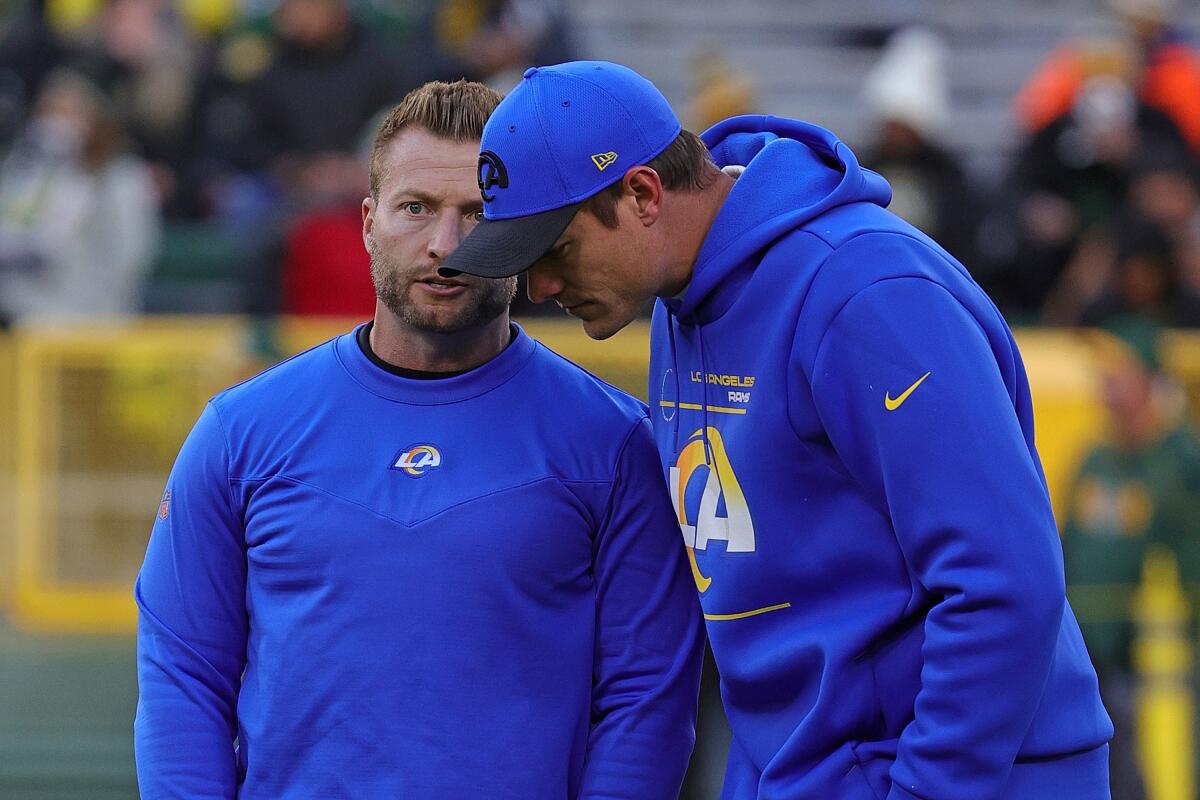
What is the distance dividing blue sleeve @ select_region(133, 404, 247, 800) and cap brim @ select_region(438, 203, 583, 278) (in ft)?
1.88

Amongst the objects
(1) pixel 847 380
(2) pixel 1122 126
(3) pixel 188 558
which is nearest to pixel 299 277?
(2) pixel 1122 126

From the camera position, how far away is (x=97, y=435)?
8570 millimetres

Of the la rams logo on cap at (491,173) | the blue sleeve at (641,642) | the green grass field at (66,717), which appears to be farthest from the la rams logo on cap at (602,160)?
the green grass field at (66,717)

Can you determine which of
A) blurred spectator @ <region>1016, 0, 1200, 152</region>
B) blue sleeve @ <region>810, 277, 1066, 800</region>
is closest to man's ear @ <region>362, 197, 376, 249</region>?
blue sleeve @ <region>810, 277, 1066, 800</region>

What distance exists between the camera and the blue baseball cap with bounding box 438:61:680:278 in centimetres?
263

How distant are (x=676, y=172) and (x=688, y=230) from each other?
9 centimetres

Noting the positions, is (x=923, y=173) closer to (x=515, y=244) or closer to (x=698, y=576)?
(x=698, y=576)

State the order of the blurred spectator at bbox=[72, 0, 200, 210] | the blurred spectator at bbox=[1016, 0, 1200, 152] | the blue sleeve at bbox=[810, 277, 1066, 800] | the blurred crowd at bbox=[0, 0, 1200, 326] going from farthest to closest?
the blurred spectator at bbox=[72, 0, 200, 210]
the blurred spectator at bbox=[1016, 0, 1200, 152]
the blurred crowd at bbox=[0, 0, 1200, 326]
the blue sleeve at bbox=[810, 277, 1066, 800]

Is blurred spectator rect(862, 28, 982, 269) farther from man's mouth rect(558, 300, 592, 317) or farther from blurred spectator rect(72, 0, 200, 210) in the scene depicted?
man's mouth rect(558, 300, 592, 317)

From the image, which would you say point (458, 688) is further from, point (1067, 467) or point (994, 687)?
point (1067, 467)

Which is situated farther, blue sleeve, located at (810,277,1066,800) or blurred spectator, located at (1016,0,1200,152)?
blurred spectator, located at (1016,0,1200,152)

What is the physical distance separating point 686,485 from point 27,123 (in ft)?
28.3

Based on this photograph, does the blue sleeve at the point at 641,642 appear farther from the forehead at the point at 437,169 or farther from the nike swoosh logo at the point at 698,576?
the forehead at the point at 437,169

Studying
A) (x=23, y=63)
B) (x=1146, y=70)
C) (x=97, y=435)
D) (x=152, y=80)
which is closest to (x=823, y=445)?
(x=97, y=435)
